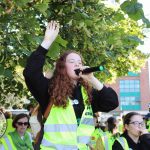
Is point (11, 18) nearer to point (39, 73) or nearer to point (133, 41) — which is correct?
point (133, 41)

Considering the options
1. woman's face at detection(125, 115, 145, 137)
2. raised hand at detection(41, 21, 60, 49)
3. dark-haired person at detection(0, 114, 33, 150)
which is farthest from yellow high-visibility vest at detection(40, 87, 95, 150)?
dark-haired person at detection(0, 114, 33, 150)

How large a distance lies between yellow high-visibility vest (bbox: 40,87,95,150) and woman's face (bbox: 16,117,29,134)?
5045mm

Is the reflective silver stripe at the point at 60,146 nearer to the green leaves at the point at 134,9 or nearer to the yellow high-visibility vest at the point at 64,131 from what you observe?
the yellow high-visibility vest at the point at 64,131

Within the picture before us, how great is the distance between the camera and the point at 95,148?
648 centimetres

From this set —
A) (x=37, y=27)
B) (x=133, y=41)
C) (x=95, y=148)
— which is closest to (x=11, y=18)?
(x=37, y=27)

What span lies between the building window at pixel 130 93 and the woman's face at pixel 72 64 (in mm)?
91534

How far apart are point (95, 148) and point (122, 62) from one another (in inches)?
459

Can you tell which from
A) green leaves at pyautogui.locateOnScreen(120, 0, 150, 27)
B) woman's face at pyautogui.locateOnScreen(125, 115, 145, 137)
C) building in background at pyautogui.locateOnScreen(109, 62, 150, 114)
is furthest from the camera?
building in background at pyautogui.locateOnScreen(109, 62, 150, 114)

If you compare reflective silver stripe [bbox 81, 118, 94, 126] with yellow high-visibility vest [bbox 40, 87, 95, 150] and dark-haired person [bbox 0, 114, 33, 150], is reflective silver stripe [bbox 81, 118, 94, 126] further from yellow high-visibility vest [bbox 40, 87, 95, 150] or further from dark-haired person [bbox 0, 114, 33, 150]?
dark-haired person [bbox 0, 114, 33, 150]

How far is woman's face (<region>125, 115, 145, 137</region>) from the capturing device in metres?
5.60

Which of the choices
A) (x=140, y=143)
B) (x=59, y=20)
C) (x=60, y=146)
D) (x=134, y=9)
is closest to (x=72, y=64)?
(x=60, y=146)

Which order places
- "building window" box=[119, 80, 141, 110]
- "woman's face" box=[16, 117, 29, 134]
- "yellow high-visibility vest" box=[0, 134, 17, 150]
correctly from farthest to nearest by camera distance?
"building window" box=[119, 80, 141, 110] → "woman's face" box=[16, 117, 29, 134] → "yellow high-visibility vest" box=[0, 134, 17, 150]

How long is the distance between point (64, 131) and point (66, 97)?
237 millimetres

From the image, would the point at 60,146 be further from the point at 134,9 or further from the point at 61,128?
the point at 134,9
